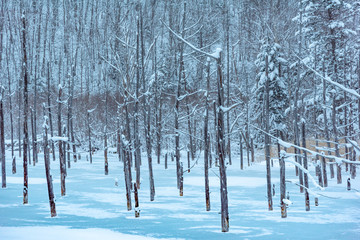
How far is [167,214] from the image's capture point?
534 inches

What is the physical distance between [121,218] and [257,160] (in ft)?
72.6

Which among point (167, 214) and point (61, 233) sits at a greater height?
point (61, 233)

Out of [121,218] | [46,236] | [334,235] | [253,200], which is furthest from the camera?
[253,200]

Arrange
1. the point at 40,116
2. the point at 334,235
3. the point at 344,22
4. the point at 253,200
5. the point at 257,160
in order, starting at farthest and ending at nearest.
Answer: the point at 40,116
the point at 257,160
the point at 344,22
the point at 253,200
the point at 334,235

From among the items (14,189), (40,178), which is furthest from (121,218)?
(40,178)

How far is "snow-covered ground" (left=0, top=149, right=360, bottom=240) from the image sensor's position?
34.7 ft

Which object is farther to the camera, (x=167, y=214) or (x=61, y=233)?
(x=167, y=214)

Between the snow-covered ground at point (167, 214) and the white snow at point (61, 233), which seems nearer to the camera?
the white snow at point (61, 233)

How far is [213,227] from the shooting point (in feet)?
38.0

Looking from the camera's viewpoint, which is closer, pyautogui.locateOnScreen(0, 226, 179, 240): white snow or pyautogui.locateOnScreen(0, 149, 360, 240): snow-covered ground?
pyautogui.locateOnScreen(0, 226, 179, 240): white snow

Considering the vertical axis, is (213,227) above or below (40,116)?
below

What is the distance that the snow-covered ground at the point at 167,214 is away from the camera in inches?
416

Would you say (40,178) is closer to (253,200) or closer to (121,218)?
(121,218)

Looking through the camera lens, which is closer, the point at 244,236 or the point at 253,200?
the point at 244,236
